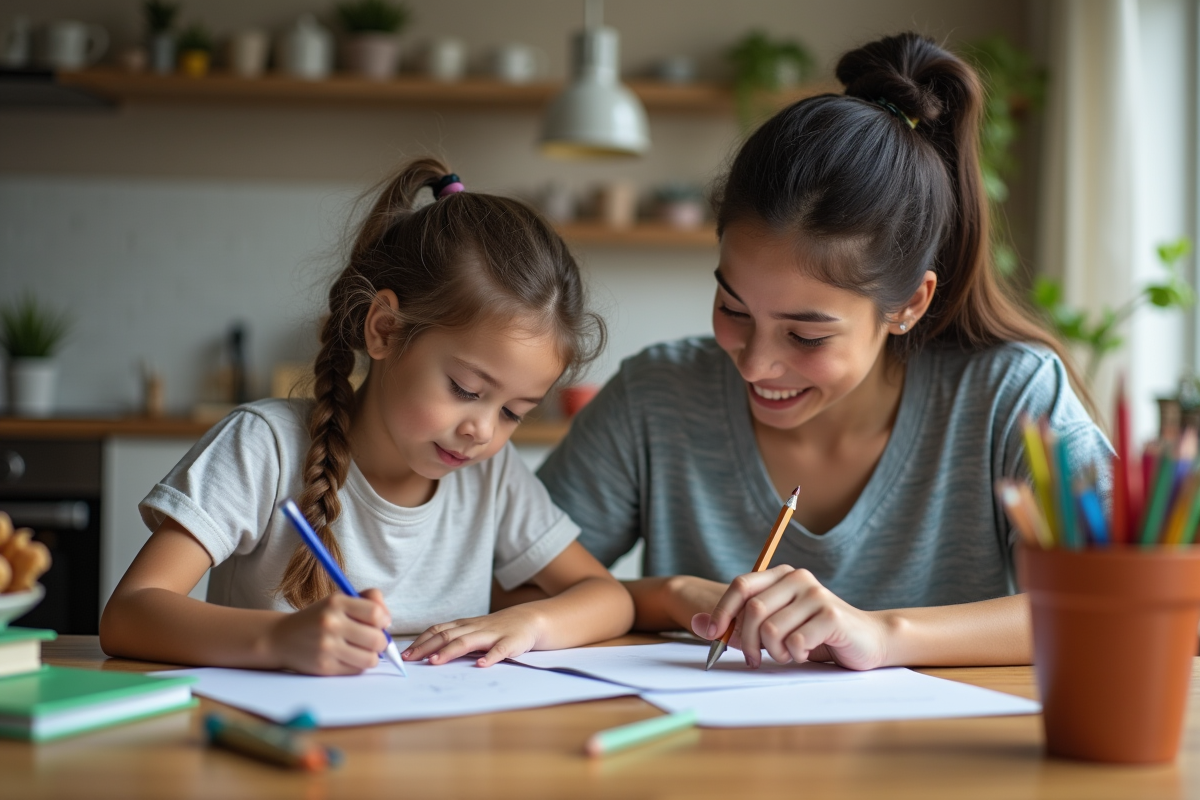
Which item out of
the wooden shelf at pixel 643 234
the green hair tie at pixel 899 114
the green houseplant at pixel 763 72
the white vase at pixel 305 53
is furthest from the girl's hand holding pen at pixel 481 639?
the white vase at pixel 305 53

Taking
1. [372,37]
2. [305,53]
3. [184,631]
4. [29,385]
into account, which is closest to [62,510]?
[29,385]

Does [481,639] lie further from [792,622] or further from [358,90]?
[358,90]

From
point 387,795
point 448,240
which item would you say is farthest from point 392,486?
point 387,795

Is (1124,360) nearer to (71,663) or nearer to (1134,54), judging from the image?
(1134,54)

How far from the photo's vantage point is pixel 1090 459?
1267 mm

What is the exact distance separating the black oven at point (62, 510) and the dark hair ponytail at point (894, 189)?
2.40m

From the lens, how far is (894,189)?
1339 millimetres

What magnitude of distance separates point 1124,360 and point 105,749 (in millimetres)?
2964

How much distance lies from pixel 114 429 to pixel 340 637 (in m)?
2.60

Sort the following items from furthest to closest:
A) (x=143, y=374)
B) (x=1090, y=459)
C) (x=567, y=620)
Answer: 1. (x=143, y=374)
2. (x=1090, y=459)
3. (x=567, y=620)

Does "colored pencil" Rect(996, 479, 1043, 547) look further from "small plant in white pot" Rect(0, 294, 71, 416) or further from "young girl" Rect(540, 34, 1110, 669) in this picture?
"small plant in white pot" Rect(0, 294, 71, 416)

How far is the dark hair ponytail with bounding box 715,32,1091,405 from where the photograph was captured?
1300 millimetres

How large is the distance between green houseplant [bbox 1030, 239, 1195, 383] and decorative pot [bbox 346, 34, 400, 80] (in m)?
2.16

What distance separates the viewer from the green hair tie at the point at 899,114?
1.40m
